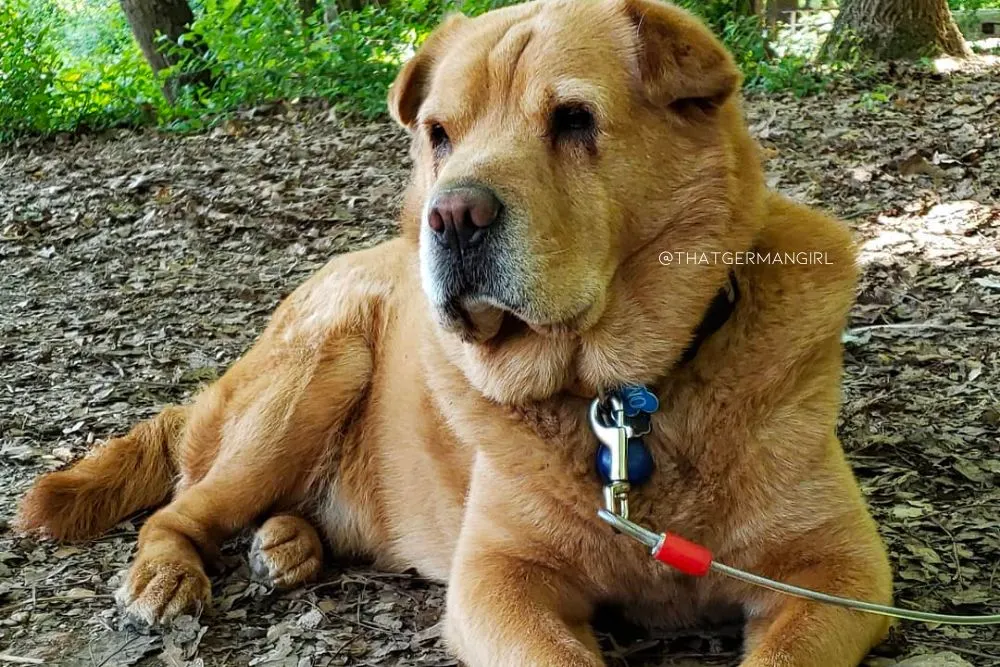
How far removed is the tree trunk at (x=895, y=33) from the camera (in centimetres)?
954

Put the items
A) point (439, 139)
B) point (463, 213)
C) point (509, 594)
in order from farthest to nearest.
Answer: point (439, 139), point (509, 594), point (463, 213)

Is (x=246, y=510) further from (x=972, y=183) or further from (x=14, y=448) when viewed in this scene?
(x=972, y=183)

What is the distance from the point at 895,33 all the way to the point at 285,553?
8554mm

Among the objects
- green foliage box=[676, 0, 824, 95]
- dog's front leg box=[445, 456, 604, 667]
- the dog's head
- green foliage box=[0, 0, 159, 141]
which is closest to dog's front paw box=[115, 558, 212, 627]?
dog's front leg box=[445, 456, 604, 667]

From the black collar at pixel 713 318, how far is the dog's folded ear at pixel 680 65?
0.50 meters

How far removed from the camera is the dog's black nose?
240 cm

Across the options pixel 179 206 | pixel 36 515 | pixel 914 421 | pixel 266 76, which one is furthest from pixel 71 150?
pixel 914 421

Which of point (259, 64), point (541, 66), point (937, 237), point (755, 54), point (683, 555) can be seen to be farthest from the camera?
point (259, 64)

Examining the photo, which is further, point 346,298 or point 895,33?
point 895,33

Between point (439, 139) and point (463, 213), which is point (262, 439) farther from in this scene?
point (463, 213)

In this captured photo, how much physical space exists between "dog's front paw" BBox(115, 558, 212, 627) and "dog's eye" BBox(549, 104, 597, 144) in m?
1.79

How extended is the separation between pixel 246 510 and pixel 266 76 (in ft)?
26.3

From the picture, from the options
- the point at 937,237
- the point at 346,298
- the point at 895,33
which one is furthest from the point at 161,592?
the point at 895,33

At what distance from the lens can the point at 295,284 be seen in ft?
20.8
